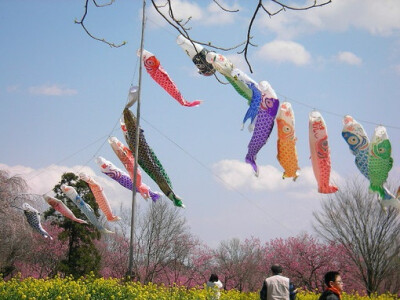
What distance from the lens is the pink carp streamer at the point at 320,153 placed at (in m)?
11.1

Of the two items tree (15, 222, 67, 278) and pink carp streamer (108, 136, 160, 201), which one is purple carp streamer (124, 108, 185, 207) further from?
tree (15, 222, 67, 278)

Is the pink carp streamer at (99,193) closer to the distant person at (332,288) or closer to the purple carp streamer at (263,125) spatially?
the purple carp streamer at (263,125)

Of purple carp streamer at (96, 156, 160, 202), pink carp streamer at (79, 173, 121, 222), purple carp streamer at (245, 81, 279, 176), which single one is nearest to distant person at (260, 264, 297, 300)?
purple carp streamer at (245, 81, 279, 176)

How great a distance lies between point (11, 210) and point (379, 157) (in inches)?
603

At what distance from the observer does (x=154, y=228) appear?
2966 cm

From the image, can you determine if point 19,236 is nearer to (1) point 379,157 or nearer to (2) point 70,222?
(2) point 70,222

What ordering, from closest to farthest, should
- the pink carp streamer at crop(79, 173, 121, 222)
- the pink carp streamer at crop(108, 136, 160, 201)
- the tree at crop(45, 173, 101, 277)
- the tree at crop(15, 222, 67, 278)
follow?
the pink carp streamer at crop(108, 136, 160, 201), the pink carp streamer at crop(79, 173, 121, 222), the tree at crop(45, 173, 101, 277), the tree at crop(15, 222, 67, 278)

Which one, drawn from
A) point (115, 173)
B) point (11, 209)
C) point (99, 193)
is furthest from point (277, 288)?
point (11, 209)

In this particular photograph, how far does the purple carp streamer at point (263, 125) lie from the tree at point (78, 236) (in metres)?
15.1

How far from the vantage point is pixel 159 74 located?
1368cm

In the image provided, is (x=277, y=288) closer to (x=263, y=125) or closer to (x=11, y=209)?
(x=263, y=125)

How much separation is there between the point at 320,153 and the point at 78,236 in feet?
54.4

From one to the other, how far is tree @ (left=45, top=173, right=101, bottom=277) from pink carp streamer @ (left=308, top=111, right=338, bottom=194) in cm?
1561

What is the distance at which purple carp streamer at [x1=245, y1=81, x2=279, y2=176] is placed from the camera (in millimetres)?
11039
